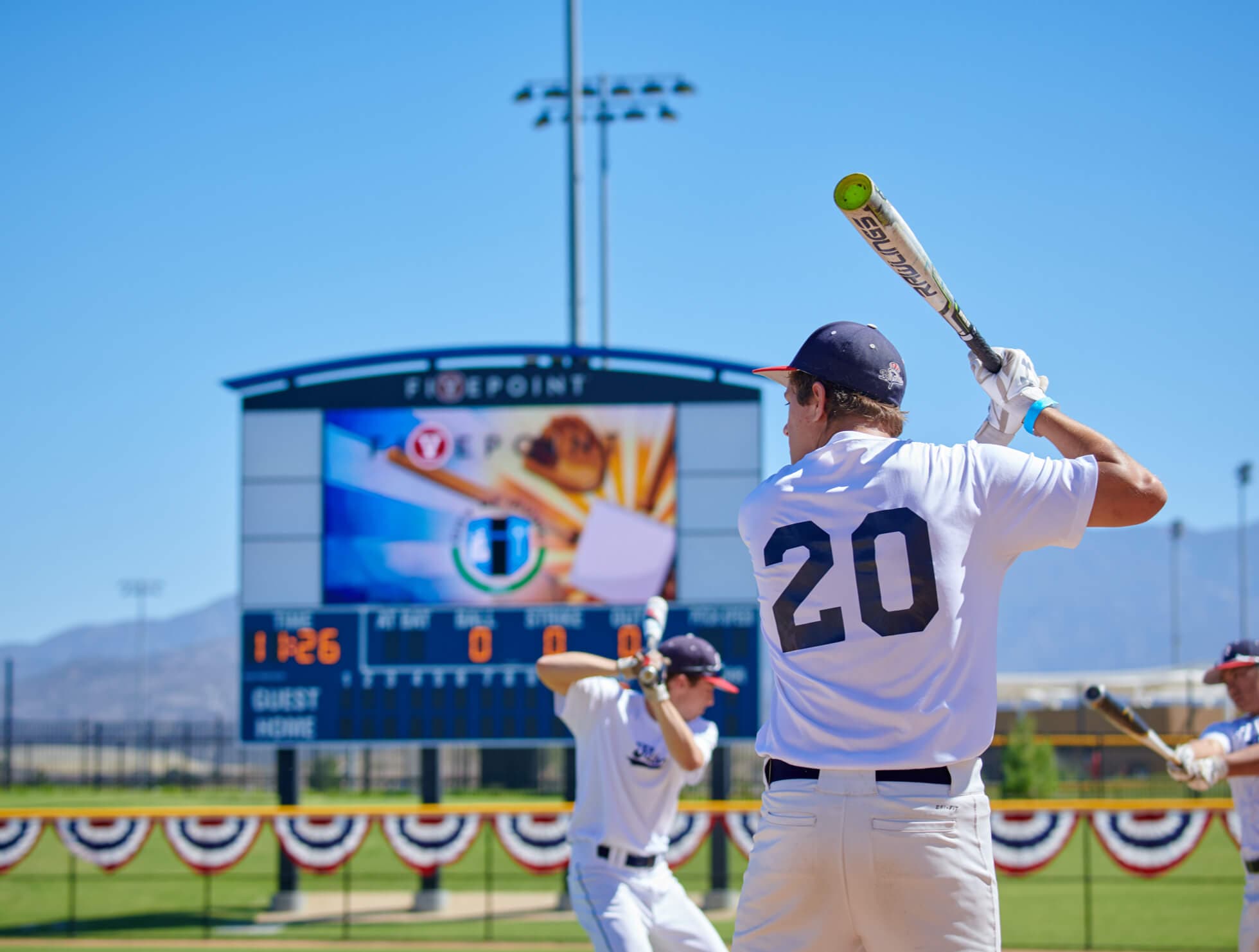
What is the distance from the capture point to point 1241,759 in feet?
19.5

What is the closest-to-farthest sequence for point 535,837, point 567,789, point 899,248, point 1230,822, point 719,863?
point 899,248 < point 1230,822 < point 535,837 < point 719,863 < point 567,789

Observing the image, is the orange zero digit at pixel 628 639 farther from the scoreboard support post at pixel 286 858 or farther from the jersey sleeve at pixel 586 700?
the jersey sleeve at pixel 586 700

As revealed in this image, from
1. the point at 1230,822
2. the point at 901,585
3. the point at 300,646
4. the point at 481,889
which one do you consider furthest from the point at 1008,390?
the point at 481,889

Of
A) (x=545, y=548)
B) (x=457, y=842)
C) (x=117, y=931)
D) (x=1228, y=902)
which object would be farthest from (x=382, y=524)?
(x=1228, y=902)

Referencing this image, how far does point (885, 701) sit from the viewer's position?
2809 millimetres

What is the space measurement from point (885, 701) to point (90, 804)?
111 ft

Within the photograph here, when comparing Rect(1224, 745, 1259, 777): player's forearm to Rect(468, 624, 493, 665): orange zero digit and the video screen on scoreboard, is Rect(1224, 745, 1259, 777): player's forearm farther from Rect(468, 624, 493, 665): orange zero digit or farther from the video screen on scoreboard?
Rect(468, 624, 493, 665): orange zero digit

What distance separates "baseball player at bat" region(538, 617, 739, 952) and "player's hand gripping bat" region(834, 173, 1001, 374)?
2.39 meters

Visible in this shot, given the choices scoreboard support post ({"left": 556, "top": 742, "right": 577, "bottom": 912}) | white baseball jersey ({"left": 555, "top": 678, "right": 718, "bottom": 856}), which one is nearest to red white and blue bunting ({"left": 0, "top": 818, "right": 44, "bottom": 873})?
scoreboard support post ({"left": 556, "top": 742, "right": 577, "bottom": 912})

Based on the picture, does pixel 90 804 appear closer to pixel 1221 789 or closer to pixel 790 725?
pixel 1221 789

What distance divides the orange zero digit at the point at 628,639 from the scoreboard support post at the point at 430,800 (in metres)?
2.78

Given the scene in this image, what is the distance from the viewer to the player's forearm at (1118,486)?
9.41 ft

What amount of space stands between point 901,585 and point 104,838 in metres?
12.2

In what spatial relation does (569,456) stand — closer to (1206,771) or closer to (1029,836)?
(1029,836)
